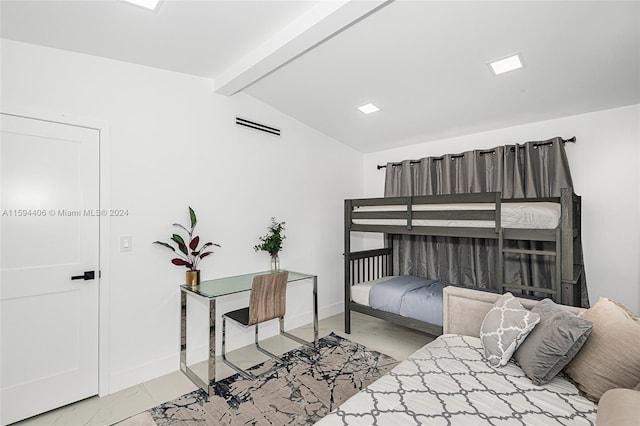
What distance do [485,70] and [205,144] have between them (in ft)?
8.20

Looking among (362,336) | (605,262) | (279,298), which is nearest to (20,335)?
(279,298)

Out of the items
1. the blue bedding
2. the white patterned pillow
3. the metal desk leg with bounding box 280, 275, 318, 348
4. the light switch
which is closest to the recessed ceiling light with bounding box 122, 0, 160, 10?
the light switch

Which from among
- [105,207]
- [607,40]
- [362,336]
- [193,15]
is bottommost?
[362,336]

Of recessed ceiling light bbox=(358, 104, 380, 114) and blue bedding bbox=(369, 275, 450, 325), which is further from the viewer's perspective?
recessed ceiling light bbox=(358, 104, 380, 114)

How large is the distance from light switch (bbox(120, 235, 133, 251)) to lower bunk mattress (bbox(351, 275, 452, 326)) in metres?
2.32

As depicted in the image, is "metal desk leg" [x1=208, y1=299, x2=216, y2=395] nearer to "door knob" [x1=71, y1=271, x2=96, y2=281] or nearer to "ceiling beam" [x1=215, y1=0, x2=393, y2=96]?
"door knob" [x1=71, y1=271, x2=96, y2=281]

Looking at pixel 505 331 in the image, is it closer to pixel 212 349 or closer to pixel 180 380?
pixel 212 349

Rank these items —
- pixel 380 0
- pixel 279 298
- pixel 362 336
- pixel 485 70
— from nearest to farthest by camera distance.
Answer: pixel 380 0, pixel 485 70, pixel 279 298, pixel 362 336

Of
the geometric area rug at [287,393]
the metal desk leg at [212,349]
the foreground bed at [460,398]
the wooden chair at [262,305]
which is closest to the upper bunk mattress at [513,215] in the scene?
the foreground bed at [460,398]

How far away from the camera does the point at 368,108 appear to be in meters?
3.33

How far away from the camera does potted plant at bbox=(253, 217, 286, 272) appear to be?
331 cm

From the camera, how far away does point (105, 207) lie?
2.39 meters

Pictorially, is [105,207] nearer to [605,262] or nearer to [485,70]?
[485,70]

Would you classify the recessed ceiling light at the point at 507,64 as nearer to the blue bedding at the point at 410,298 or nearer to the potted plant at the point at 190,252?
the blue bedding at the point at 410,298
